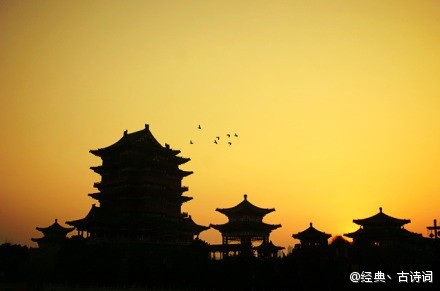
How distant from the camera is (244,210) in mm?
65875

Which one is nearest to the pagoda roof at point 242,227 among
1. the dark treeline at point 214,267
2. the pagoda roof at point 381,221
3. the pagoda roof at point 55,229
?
the dark treeline at point 214,267

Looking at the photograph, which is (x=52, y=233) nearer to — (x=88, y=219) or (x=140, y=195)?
(x=88, y=219)

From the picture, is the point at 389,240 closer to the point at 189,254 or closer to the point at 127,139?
the point at 189,254

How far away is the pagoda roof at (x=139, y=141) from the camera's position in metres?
58.3

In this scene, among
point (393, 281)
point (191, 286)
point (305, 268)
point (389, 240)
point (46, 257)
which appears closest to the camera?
point (393, 281)

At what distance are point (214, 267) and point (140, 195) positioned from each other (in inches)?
673

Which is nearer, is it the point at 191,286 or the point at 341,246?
the point at 191,286

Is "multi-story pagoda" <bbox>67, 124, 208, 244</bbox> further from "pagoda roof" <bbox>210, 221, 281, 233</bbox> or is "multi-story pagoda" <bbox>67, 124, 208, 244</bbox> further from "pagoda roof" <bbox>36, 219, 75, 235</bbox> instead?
"pagoda roof" <bbox>36, 219, 75, 235</bbox>

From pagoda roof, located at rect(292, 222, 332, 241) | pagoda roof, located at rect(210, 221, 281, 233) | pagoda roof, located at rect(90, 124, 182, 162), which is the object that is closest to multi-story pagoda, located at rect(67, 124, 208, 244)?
pagoda roof, located at rect(90, 124, 182, 162)

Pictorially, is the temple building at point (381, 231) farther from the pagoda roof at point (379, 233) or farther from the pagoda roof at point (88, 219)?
the pagoda roof at point (88, 219)

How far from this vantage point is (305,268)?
3822 centimetres

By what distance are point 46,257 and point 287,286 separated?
32.2 m

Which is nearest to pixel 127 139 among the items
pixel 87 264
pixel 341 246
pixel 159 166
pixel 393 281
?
pixel 159 166

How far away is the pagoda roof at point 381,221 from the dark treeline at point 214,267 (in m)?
16.7
